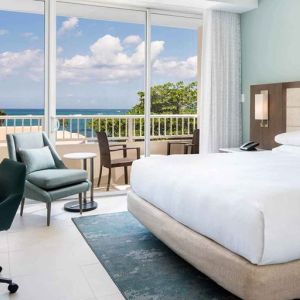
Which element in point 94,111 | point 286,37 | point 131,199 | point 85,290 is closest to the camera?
point 85,290

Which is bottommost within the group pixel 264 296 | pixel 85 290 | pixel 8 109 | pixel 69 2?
pixel 85 290

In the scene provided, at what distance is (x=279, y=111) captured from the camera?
16.0ft

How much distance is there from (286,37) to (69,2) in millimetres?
2793

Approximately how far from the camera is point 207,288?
2.60m

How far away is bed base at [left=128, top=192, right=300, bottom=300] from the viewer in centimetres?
205

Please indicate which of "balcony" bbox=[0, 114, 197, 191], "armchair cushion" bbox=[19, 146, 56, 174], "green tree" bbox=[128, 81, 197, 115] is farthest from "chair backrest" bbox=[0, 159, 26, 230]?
"green tree" bbox=[128, 81, 197, 115]

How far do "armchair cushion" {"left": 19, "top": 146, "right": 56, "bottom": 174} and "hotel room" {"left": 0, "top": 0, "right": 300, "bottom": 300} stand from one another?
0.6 inches

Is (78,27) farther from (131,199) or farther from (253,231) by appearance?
(253,231)

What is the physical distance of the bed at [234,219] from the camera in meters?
2.05

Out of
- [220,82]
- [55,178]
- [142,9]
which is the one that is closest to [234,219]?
[55,178]

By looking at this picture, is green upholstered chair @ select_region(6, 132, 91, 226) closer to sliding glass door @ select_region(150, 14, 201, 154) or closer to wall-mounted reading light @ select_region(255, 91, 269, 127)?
wall-mounted reading light @ select_region(255, 91, 269, 127)

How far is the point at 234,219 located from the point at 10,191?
1.50 m

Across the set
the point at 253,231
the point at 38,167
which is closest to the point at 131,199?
the point at 38,167

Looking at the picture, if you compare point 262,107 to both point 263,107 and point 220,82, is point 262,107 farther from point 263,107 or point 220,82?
point 220,82
